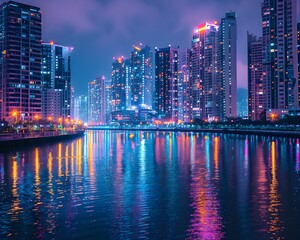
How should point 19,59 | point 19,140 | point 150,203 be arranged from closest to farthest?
point 150,203
point 19,140
point 19,59

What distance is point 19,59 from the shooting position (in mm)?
184125

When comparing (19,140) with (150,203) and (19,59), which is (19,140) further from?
(19,59)

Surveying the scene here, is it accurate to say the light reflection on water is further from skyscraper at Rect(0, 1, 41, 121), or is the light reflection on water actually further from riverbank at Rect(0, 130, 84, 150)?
skyscraper at Rect(0, 1, 41, 121)

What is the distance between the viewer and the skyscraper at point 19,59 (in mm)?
180875

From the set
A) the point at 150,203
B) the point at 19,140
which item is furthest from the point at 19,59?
the point at 150,203

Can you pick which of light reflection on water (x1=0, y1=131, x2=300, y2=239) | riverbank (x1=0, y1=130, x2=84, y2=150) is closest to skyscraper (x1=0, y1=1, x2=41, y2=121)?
riverbank (x1=0, y1=130, x2=84, y2=150)

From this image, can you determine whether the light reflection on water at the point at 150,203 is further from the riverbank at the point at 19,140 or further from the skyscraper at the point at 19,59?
the skyscraper at the point at 19,59

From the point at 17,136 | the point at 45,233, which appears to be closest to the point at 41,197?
the point at 45,233

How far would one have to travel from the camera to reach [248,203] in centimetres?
2478

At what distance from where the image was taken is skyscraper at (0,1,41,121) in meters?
181

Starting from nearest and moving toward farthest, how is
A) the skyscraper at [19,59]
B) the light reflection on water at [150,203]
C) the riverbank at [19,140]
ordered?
the light reflection on water at [150,203]
the riverbank at [19,140]
the skyscraper at [19,59]

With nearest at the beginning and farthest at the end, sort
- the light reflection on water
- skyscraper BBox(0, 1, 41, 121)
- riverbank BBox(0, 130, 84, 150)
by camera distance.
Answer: the light reflection on water
riverbank BBox(0, 130, 84, 150)
skyscraper BBox(0, 1, 41, 121)

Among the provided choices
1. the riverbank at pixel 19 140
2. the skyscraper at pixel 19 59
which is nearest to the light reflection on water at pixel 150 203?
the riverbank at pixel 19 140

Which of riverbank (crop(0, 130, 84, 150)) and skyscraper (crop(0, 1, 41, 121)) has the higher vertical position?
skyscraper (crop(0, 1, 41, 121))
